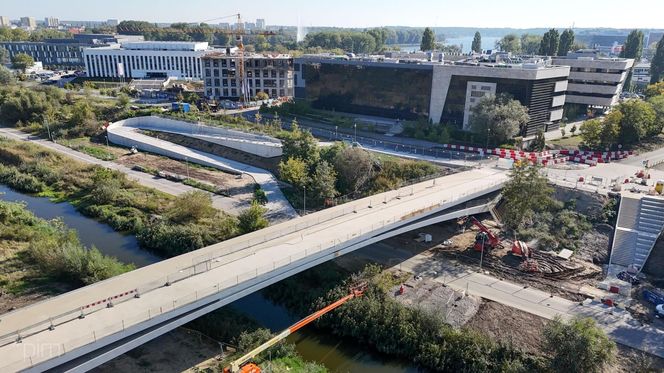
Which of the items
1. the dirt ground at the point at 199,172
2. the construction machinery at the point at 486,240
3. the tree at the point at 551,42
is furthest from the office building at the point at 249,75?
the construction machinery at the point at 486,240

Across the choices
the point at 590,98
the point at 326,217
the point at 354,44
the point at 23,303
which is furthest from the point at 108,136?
the point at 354,44

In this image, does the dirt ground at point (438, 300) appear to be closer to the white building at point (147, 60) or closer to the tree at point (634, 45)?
the tree at point (634, 45)

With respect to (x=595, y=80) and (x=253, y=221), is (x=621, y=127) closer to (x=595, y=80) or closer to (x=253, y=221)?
(x=595, y=80)

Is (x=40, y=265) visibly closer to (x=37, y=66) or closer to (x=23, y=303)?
(x=23, y=303)

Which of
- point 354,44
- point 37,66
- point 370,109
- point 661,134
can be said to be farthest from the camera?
point 354,44

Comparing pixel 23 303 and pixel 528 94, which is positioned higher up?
pixel 528 94

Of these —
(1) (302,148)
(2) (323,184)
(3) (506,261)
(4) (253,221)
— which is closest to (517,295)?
(3) (506,261)
